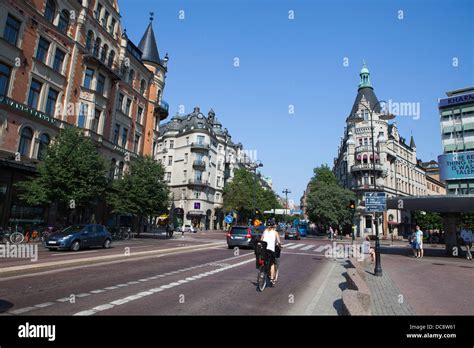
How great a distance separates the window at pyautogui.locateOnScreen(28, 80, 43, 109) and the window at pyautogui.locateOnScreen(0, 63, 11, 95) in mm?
1837

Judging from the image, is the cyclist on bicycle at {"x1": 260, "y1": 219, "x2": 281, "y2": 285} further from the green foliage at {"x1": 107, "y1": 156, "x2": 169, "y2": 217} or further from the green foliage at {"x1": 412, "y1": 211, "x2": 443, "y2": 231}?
the green foliage at {"x1": 412, "y1": 211, "x2": 443, "y2": 231}

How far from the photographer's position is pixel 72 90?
26609 mm

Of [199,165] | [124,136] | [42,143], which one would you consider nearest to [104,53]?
[124,136]

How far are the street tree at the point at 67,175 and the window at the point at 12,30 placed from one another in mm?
7027

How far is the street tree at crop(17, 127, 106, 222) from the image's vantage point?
20359mm

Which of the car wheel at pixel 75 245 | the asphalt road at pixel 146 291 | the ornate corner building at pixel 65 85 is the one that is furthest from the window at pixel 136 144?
the asphalt road at pixel 146 291

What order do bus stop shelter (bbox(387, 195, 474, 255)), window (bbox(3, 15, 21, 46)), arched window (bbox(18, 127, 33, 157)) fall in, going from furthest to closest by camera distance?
arched window (bbox(18, 127, 33, 157)) → window (bbox(3, 15, 21, 46)) → bus stop shelter (bbox(387, 195, 474, 255))

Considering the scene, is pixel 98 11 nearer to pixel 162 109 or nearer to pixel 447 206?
pixel 162 109

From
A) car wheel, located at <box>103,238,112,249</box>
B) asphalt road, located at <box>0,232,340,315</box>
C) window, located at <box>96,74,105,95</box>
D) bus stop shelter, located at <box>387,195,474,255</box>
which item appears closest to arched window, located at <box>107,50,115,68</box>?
window, located at <box>96,74,105,95</box>

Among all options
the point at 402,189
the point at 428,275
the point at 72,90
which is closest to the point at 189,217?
the point at 72,90
